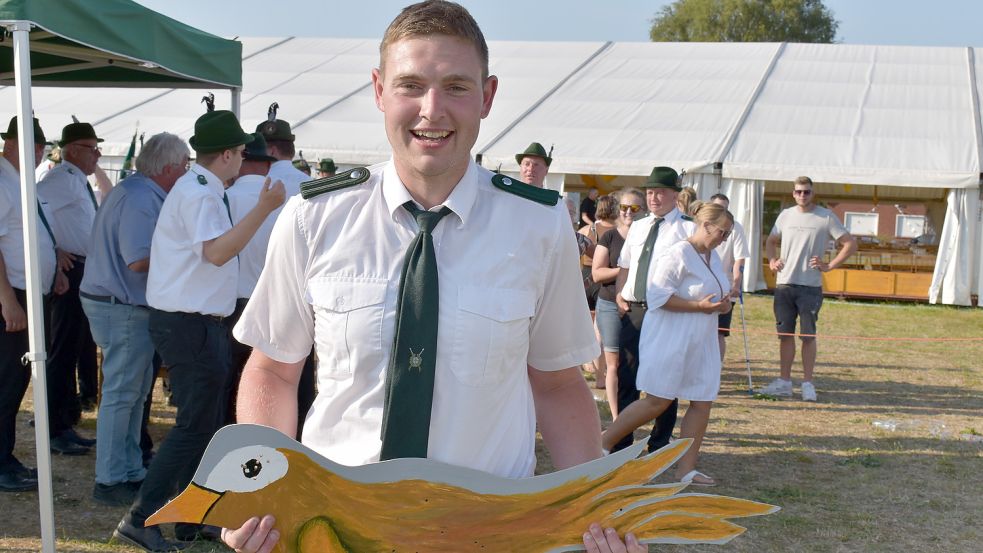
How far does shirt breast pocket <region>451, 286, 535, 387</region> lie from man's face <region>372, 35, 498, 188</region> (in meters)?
0.23

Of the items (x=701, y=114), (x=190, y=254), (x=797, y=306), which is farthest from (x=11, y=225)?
(x=701, y=114)

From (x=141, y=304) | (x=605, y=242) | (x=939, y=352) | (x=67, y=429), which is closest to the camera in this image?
(x=141, y=304)

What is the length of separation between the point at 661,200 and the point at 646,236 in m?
0.25

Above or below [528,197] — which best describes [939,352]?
below

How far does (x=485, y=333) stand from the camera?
173 centimetres

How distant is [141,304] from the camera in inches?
208

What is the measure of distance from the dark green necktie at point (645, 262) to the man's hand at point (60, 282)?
144 inches

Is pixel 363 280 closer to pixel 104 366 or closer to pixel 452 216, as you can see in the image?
pixel 452 216

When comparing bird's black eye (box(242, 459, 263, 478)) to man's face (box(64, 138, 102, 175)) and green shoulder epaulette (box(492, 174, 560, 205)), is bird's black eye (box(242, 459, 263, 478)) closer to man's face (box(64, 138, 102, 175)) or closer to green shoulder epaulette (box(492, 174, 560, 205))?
green shoulder epaulette (box(492, 174, 560, 205))

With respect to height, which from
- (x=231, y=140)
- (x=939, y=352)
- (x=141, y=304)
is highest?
(x=231, y=140)

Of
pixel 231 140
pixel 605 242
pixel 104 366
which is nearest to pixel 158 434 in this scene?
pixel 104 366

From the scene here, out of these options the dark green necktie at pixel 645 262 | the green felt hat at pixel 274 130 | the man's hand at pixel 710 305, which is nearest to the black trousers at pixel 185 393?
the green felt hat at pixel 274 130

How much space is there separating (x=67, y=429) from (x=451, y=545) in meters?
5.54

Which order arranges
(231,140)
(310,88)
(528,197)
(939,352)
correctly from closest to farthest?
(528,197) < (231,140) < (939,352) < (310,88)
